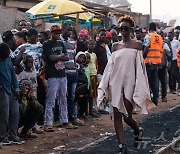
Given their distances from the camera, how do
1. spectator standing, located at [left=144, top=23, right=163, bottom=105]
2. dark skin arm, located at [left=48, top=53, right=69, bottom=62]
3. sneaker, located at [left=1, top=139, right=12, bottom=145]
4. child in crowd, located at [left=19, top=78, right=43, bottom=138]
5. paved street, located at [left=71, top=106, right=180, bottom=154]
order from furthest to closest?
1. spectator standing, located at [left=144, top=23, right=163, bottom=105]
2. dark skin arm, located at [left=48, top=53, right=69, bottom=62]
3. child in crowd, located at [left=19, top=78, right=43, bottom=138]
4. sneaker, located at [left=1, top=139, right=12, bottom=145]
5. paved street, located at [left=71, top=106, right=180, bottom=154]

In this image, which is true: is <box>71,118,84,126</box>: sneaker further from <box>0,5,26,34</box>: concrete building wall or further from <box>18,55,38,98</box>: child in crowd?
<box>0,5,26,34</box>: concrete building wall

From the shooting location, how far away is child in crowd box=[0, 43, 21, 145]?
8172mm

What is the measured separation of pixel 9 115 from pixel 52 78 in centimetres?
162

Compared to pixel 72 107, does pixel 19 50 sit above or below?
above

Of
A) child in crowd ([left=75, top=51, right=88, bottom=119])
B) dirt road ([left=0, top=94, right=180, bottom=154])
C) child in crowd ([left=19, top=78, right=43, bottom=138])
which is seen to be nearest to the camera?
dirt road ([left=0, top=94, right=180, bottom=154])

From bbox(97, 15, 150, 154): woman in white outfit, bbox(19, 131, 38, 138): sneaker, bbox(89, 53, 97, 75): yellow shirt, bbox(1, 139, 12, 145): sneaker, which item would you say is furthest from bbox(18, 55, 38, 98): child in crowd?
bbox(89, 53, 97, 75): yellow shirt

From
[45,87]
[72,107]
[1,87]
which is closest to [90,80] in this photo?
[72,107]

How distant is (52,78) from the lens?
32.5 ft

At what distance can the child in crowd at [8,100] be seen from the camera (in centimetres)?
817

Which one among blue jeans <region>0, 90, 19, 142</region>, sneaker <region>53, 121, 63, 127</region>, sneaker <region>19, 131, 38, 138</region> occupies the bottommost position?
sneaker <region>53, 121, 63, 127</region>

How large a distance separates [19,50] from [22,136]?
63.0 inches

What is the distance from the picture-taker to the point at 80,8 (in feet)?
45.6

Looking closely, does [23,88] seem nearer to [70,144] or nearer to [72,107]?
[70,144]

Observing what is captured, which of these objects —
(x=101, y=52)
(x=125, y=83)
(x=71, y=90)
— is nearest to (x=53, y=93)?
(x=71, y=90)
